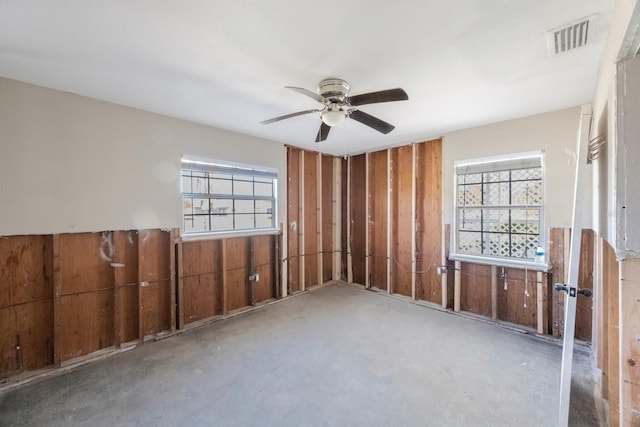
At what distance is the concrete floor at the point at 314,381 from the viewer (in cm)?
188

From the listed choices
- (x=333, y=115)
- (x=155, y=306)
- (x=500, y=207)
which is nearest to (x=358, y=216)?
(x=500, y=207)

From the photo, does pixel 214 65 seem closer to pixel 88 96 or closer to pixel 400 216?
pixel 88 96

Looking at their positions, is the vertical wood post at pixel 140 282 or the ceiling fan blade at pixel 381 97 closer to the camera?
the ceiling fan blade at pixel 381 97

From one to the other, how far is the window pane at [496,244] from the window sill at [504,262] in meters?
0.14

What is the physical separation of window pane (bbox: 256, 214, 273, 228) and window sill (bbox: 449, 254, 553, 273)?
286 cm

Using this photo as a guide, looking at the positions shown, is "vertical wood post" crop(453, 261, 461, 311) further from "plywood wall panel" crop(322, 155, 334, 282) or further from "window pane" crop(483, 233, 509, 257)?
"plywood wall panel" crop(322, 155, 334, 282)

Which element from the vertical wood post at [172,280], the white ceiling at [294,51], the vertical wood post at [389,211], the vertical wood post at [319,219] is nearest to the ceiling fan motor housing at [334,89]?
the white ceiling at [294,51]

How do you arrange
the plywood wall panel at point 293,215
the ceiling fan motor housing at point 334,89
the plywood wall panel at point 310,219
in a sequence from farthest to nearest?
the plywood wall panel at point 310,219 < the plywood wall panel at point 293,215 < the ceiling fan motor housing at point 334,89

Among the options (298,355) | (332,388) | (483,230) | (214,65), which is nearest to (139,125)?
(214,65)

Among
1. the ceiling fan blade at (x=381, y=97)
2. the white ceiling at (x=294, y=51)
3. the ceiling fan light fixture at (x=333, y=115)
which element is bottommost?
the ceiling fan light fixture at (x=333, y=115)

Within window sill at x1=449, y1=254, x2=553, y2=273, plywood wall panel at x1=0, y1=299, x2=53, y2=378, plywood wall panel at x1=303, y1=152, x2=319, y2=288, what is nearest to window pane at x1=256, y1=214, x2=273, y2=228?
plywood wall panel at x1=303, y1=152, x2=319, y2=288

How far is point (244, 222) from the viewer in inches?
159

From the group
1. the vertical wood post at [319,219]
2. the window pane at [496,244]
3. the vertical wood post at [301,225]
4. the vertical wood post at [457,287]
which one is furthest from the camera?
the vertical wood post at [319,219]

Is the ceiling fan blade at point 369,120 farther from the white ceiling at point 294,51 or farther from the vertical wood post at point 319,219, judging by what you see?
the vertical wood post at point 319,219
